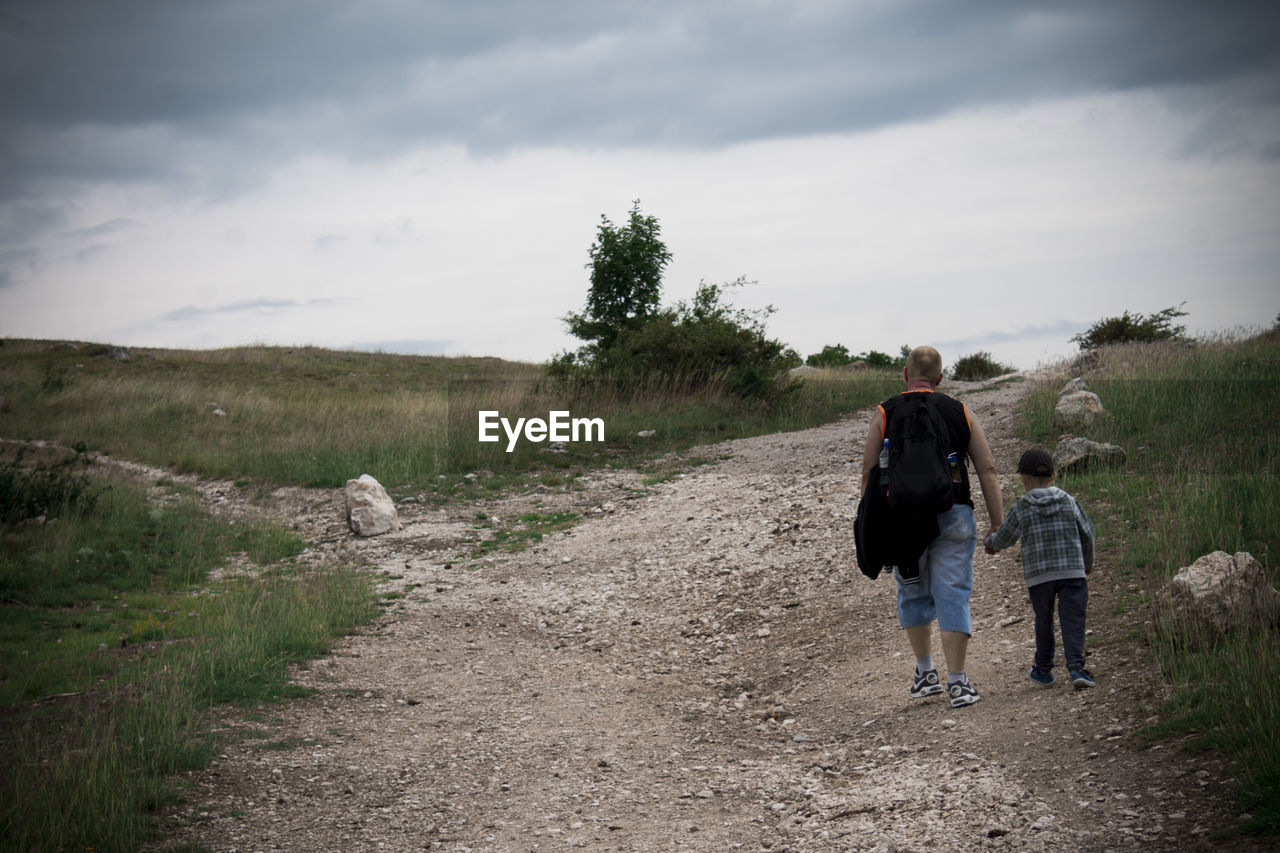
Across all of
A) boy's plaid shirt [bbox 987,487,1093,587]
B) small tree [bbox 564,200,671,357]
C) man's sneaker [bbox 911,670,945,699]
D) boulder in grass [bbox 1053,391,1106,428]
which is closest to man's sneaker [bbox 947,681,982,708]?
man's sneaker [bbox 911,670,945,699]

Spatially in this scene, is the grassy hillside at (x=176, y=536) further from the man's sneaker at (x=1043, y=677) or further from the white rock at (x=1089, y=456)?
the white rock at (x=1089, y=456)

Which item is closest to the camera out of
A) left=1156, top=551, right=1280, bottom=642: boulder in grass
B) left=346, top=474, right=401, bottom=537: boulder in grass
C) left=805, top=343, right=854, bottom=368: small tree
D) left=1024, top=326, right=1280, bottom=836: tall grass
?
left=1024, top=326, right=1280, bottom=836: tall grass

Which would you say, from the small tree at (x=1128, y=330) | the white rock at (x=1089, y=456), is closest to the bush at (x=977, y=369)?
the small tree at (x=1128, y=330)

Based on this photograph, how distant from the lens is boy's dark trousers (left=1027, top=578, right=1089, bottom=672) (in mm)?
5051

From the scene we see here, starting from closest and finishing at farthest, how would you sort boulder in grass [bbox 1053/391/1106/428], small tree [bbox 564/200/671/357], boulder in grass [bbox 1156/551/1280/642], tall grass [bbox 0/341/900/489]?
boulder in grass [bbox 1156/551/1280/642], boulder in grass [bbox 1053/391/1106/428], tall grass [bbox 0/341/900/489], small tree [bbox 564/200/671/357]

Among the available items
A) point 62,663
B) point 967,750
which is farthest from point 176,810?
point 967,750

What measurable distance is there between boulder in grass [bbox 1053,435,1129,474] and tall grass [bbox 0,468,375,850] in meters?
7.99

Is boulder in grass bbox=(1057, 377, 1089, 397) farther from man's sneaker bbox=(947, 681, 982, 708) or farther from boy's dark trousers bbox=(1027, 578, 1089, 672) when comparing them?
man's sneaker bbox=(947, 681, 982, 708)

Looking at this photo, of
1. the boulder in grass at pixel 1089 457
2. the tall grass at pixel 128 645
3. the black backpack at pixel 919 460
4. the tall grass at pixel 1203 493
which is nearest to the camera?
the tall grass at pixel 1203 493

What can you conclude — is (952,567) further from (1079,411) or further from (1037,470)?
(1079,411)

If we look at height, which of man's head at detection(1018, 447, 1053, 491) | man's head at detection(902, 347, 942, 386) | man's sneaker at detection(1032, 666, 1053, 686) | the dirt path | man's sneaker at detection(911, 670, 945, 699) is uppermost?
man's head at detection(902, 347, 942, 386)

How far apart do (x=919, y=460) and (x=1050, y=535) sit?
3.37ft

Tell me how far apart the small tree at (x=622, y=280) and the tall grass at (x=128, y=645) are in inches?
452

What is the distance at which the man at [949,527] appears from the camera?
4969 mm
